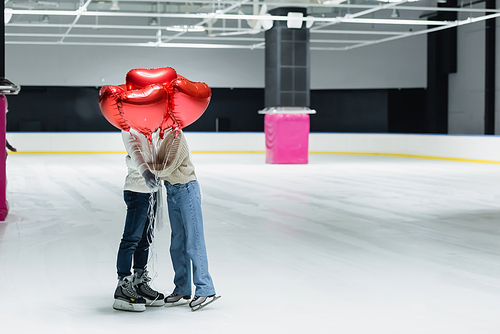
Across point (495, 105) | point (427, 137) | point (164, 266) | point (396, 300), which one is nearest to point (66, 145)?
point (427, 137)

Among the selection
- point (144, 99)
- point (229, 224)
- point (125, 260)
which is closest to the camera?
point (144, 99)

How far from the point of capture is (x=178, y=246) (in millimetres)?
4309

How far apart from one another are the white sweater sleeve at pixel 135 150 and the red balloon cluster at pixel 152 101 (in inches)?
2.7

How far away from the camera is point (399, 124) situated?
28141 millimetres

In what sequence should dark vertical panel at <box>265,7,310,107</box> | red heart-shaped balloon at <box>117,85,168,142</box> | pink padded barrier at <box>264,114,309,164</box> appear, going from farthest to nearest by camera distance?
pink padded barrier at <box>264,114,309,164</box> < dark vertical panel at <box>265,7,310,107</box> < red heart-shaped balloon at <box>117,85,168,142</box>

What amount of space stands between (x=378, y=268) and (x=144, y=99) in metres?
2.67

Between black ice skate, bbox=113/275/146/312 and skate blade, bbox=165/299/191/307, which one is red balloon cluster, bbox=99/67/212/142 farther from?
skate blade, bbox=165/299/191/307

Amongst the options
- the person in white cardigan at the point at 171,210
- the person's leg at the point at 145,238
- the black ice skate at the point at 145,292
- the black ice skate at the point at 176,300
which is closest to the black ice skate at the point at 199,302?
the person in white cardigan at the point at 171,210

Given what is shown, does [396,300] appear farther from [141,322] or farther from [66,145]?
[66,145]

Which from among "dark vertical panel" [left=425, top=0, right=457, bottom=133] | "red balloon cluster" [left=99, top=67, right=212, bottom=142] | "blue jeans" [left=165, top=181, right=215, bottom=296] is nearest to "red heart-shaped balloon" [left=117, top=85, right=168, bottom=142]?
"red balloon cluster" [left=99, top=67, right=212, bottom=142]

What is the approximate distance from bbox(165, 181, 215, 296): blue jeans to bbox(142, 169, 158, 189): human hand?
189 millimetres

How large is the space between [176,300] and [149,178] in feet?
2.81

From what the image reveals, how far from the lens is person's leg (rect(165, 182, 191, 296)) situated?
4215 millimetres

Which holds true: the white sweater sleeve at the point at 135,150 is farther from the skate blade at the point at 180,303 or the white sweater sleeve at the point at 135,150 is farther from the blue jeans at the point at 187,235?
the skate blade at the point at 180,303
